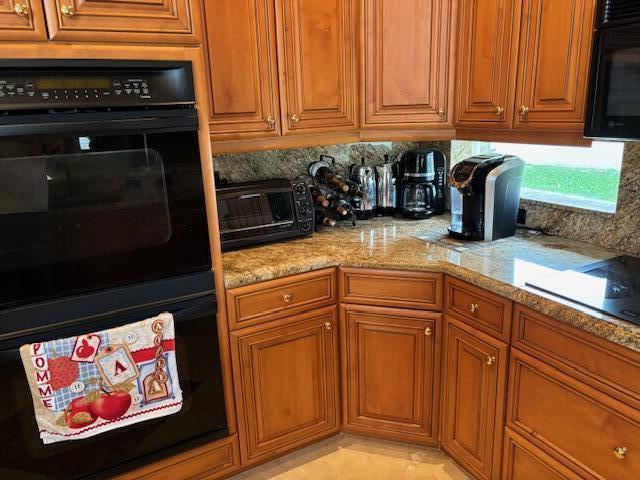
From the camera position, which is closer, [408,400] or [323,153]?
[408,400]

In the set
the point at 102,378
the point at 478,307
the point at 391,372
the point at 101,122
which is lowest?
the point at 391,372

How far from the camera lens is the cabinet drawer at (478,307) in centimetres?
162

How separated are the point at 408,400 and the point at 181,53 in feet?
5.18

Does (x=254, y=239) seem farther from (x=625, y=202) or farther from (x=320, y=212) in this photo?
(x=625, y=202)

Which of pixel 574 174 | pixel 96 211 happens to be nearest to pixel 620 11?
pixel 574 174

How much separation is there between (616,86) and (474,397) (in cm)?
114

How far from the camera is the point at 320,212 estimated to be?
234 cm

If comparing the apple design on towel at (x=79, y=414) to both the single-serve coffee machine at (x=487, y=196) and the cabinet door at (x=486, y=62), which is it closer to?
the single-serve coffee machine at (x=487, y=196)

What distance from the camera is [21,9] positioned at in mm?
1317

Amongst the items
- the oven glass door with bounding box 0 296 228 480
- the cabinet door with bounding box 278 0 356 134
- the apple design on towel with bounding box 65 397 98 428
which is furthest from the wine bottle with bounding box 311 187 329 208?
the apple design on towel with bounding box 65 397 98 428

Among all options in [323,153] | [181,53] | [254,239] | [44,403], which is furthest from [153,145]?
[323,153]

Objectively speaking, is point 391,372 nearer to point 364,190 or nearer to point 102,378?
point 364,190

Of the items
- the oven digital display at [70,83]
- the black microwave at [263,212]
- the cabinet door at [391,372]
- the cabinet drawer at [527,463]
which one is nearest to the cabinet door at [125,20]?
the oven digital display at [70,83]

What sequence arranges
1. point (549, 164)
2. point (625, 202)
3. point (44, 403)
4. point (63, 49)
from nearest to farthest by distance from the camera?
point (63, 49) → point (44, 403) → point (625, 202) → point (549, 164)
